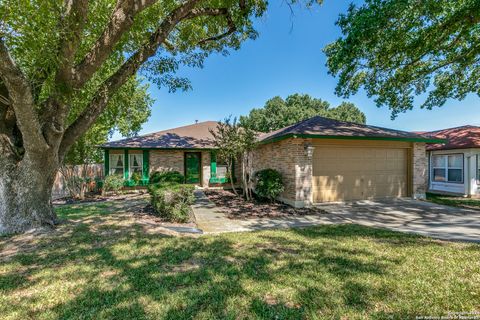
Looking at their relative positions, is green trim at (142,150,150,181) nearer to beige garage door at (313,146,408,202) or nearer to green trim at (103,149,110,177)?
green trim at (103,149,110,177)

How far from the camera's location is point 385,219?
7012 millimetres

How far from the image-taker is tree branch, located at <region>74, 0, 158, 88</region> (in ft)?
14.8

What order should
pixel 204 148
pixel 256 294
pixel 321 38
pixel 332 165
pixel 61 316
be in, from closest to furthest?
pixel 61 316, pixel 256 294, pixel 332 165, pixel 321 38, pixel 204 148

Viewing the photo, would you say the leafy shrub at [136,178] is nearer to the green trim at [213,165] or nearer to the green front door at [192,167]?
the green front door at [192,167]

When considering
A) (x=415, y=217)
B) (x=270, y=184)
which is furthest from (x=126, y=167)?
(x=415, y=217)

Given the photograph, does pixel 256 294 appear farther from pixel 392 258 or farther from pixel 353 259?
pixel 392 258

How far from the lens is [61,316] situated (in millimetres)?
2449

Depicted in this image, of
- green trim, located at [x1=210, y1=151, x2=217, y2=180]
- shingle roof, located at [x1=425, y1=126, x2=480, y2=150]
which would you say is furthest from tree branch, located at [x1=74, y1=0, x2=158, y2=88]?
shingle roof, located at [x1=425, y1=126, x2=480, y2=150]

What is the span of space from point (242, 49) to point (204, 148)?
6619 millimetres

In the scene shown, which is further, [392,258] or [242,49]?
[242,49]

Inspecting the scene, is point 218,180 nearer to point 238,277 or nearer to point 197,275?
point 197,275

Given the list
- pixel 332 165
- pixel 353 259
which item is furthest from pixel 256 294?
pixel 332 165

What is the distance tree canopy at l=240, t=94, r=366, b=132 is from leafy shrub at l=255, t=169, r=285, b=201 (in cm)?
1808

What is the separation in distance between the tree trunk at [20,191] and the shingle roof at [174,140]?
8194 mm
